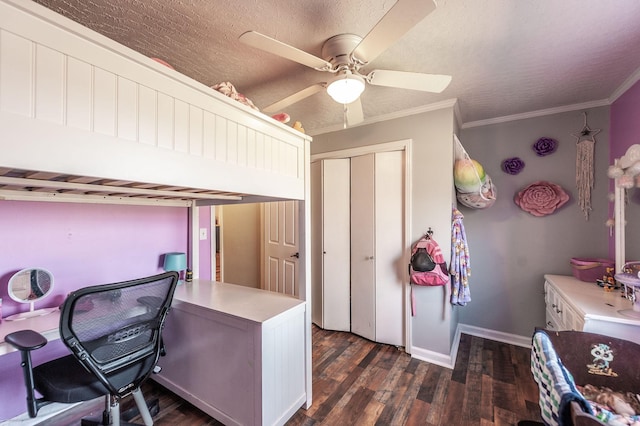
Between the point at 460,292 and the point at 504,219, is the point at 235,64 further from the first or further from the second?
the point at 504,219

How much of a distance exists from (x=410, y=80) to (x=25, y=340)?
2.23 m

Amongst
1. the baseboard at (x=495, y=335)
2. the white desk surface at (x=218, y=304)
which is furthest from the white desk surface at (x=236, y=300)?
the baseboard at (x=495, y=335)

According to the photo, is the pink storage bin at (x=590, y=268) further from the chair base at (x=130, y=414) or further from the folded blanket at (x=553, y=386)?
the chair base at (x=130, y=414)

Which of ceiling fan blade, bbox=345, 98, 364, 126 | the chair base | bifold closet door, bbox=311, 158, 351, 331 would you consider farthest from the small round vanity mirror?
bifold closet door, bbox=311, 158, 351, 331

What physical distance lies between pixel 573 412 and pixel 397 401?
1.34 meters

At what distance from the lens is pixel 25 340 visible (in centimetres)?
113

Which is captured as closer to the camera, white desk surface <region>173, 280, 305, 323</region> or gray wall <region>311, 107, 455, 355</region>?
white desk surface <region>173, 280, 305, 323</region>

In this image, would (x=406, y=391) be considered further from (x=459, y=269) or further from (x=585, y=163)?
(x=585, y=163)

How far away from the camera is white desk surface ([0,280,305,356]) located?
1.35m

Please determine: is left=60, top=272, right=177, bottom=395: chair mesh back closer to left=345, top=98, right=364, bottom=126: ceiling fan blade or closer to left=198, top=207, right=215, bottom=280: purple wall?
left=198, top=207, right=215, bottom=280: purple wall

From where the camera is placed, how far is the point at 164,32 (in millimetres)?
1518

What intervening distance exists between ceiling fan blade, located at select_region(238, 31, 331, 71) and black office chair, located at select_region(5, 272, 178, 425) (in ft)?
3.92

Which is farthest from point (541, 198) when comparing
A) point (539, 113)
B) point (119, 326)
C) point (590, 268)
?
point (119, 326)

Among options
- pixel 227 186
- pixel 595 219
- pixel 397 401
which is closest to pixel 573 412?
pixel 397 401
